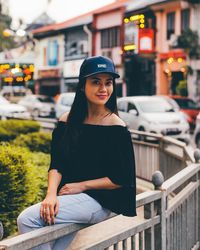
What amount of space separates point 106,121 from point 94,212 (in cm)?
56

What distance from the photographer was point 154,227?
167 inches

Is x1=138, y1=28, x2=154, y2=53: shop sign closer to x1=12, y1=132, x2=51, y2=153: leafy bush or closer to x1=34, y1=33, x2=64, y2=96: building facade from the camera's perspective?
x1=34, y1=33, x2=64, y2=96: building facade

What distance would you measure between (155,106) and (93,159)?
17734 mm

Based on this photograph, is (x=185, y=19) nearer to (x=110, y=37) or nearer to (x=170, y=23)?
(x=170, y=23)

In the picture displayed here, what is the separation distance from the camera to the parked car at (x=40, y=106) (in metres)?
36.6

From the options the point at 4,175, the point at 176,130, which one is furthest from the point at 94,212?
the point at 176,130

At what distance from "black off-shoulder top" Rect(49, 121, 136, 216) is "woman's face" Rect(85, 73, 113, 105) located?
0.17 m

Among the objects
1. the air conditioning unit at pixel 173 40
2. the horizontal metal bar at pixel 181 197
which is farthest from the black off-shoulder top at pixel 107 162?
the air conditioning unit at pixel 173 40

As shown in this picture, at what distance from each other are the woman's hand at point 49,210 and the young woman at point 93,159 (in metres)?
0.01

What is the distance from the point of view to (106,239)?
341 centimetres

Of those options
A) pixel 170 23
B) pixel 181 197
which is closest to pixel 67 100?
pixel 170 23

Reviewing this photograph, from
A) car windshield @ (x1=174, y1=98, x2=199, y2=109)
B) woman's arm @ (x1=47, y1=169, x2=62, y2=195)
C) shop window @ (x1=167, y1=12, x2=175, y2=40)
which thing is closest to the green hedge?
woman's arm @ (x1=47, y1=169, x2=62, y2=195)

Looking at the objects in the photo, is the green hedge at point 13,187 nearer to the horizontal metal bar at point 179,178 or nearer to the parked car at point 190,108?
the horizontal metal bar at point 179,178

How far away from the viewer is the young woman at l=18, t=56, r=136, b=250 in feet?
11.2
